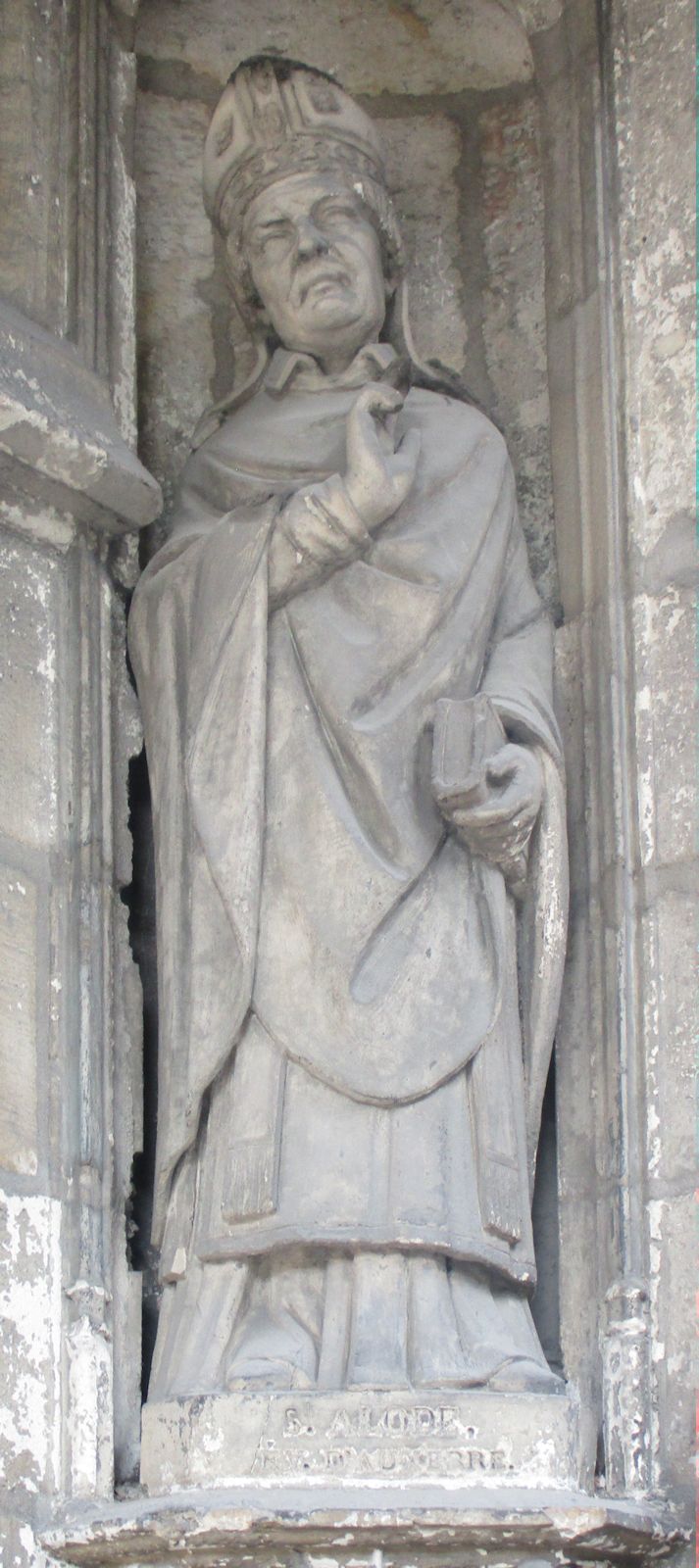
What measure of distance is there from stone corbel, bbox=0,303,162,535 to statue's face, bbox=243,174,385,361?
338 mm

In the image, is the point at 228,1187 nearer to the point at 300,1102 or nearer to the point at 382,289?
the point at 300,1102

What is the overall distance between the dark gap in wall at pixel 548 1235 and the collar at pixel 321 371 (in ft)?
3.80

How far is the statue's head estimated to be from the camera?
4715 millimetres

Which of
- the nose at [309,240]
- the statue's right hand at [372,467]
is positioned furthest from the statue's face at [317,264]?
the statue's right hand at [372,467]

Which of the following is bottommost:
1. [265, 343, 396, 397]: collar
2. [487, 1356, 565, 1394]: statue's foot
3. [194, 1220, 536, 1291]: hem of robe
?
[487, 1356, 565, 1394]: statue's foot

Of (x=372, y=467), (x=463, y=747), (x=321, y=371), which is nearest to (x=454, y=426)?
(x=321, y=371)

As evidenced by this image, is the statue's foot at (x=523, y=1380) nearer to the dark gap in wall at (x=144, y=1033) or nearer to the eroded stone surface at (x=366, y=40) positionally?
the dark gap in wall at (x=144, y=1033)

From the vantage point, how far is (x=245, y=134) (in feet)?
15.6

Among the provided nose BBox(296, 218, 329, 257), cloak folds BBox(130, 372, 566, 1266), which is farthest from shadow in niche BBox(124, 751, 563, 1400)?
nose BBox(296, 218, 329, 257)

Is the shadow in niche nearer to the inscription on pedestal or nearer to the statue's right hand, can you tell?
the inscription on pedestal

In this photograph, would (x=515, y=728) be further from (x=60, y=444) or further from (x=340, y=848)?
(x=60, y=444)

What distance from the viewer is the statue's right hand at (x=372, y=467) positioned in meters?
4.39

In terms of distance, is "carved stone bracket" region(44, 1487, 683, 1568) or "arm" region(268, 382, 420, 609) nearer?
"carved stone bracket" region(44, 1487, 683, 1568)

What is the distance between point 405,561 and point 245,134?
82cm
